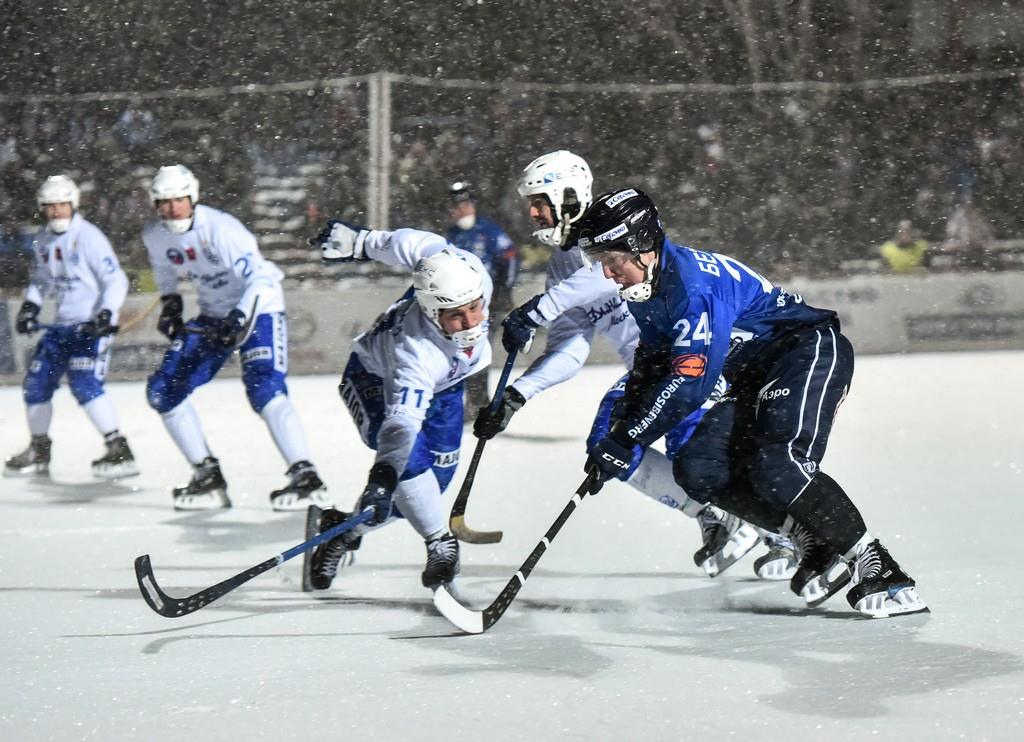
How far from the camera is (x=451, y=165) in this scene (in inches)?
430

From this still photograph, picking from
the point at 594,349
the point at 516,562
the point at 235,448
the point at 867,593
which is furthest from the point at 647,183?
the point at 867,593

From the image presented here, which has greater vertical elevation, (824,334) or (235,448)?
(824,334)

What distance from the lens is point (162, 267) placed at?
5.53 metres

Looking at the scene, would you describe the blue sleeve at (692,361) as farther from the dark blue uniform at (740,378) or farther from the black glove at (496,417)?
the black glove at (496,417)

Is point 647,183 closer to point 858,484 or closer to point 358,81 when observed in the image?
point 358,81

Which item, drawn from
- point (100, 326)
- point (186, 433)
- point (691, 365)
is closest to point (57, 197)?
point (100, 326)

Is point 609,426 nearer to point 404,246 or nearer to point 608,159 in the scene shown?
point 404,246

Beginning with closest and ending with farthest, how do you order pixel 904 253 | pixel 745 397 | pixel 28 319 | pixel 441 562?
1. pixel 745 397
2. pixel 441 562
3. pixel 28 319
4. pixel 904 253

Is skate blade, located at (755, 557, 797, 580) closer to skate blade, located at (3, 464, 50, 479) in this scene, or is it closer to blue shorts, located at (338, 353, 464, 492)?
blue shorts, located at (338, 353, 464, 492)

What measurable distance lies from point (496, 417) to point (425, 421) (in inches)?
8.9

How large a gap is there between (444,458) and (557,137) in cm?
806

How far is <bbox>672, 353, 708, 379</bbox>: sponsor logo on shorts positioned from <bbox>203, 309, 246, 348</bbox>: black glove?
2.43 metres

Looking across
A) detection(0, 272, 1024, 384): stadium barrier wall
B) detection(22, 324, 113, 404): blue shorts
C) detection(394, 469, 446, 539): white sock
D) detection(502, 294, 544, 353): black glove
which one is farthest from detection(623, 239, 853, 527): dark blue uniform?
detection(0, 272, 1024, 384): stadium barrier wall

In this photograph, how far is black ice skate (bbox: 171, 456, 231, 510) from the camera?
17.0ft
